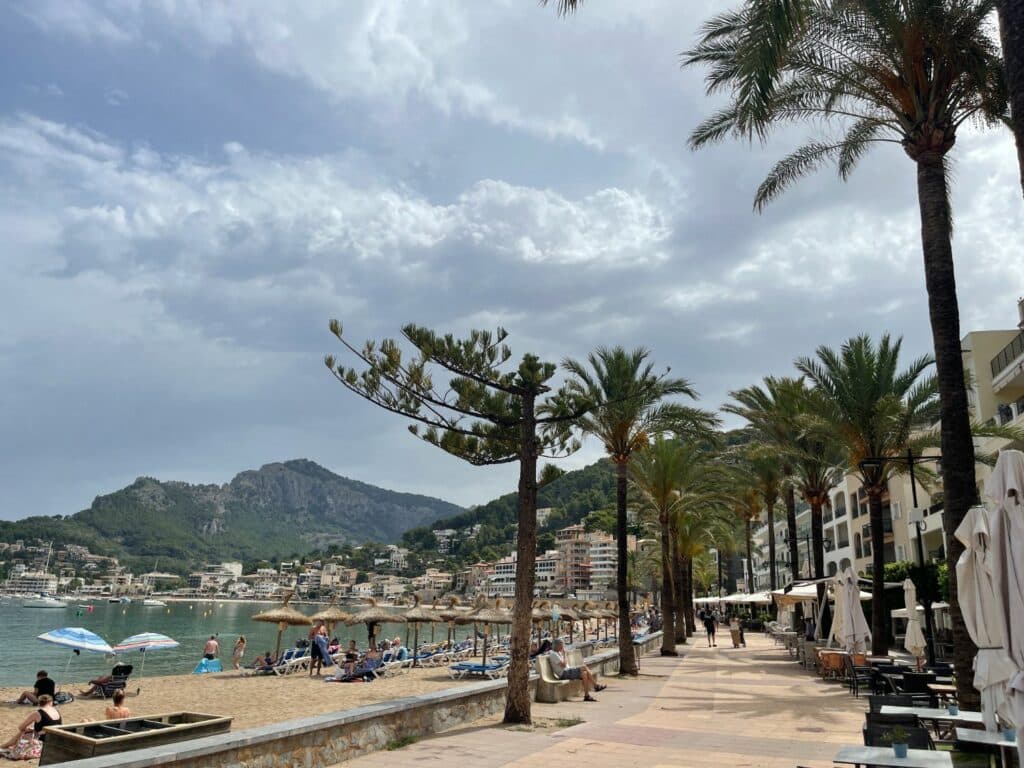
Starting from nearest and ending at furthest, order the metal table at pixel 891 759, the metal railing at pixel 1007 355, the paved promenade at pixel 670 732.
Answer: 1. the metal table at pixel 891 759
2. the paved promenade at pixel 670 732
3. the metal railing at pixel 1007 355

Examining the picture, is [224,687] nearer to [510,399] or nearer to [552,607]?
[510,399]

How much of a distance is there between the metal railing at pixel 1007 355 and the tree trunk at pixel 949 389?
22.2m

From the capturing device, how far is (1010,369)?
2961cm

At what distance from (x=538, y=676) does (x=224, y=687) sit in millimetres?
11118

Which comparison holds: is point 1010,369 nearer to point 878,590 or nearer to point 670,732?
point 878,590

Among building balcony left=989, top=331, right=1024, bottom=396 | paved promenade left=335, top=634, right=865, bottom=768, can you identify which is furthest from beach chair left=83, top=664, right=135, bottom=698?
building balcony left=989, top=331, right=1024, bottom=396

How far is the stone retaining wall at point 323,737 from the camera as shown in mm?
6289

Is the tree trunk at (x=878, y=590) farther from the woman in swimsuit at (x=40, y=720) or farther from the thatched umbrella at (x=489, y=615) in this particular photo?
the woman in swimsuit at (x=40, y=720)

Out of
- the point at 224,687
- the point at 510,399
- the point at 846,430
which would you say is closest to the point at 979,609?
the point at 510,399

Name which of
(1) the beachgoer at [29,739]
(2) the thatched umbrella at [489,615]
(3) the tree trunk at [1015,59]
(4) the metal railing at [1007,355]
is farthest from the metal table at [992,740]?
(4) the metal railing at [1007,355]

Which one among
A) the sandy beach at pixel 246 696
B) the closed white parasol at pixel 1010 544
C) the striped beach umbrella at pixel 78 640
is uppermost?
the closed white parasol at pixel 1010 544

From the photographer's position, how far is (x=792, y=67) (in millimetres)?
11820

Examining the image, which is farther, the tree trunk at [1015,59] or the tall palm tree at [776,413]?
the tall palm tree at [776,413]

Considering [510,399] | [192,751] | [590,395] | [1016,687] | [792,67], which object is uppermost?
[792,67]
